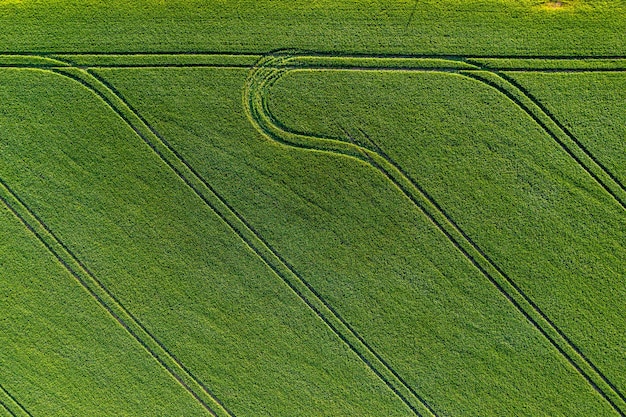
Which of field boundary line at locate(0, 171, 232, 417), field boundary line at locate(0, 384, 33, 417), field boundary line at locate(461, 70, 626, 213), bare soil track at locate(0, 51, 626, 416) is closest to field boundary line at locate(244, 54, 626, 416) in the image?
bare soil track at locate(0, 51, 626, 416)

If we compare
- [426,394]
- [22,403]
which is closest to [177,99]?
[22,403]

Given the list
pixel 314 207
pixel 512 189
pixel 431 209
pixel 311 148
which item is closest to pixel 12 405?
pixel 314 207

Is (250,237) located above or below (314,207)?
below

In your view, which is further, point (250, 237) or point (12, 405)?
point (12, 405)

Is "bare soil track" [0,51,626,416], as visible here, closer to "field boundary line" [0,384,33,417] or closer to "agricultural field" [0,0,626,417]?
"agricultural field" [0,0,626,417]

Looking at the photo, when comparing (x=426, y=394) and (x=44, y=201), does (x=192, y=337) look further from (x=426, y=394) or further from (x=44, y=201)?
(x=426, y=394)

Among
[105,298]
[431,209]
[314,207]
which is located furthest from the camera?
[105,298]

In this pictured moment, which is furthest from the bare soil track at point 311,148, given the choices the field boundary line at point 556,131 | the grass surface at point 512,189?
the grass surface at point 512,189

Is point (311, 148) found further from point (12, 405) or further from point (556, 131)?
point (12, 405)
